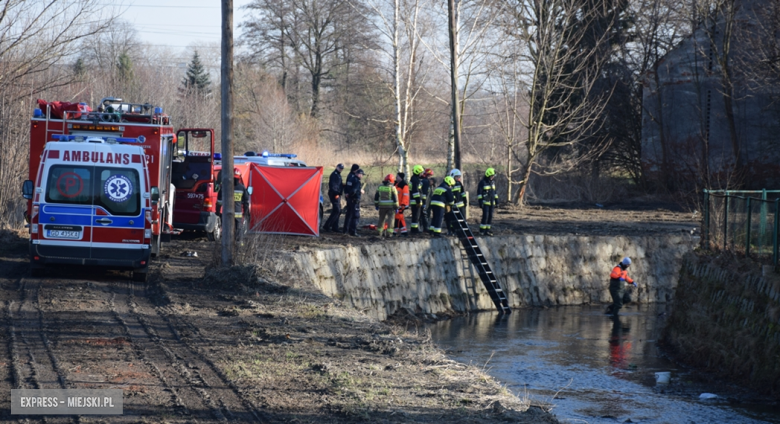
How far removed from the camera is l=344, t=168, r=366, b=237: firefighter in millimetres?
19359

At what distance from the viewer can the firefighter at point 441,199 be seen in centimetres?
1975

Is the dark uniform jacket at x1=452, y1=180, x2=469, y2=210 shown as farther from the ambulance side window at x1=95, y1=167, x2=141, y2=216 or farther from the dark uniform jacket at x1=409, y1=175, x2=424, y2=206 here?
the ambulance side window at x1=95, y1=167, x2=141, y2=216

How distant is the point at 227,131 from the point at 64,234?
10.4 ft

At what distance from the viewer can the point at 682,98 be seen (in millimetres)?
34500

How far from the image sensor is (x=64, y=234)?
41.4 feet

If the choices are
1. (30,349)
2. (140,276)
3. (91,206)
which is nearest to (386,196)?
(140,276)

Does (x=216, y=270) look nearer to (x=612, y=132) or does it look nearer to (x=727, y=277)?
(x=727, y=277)

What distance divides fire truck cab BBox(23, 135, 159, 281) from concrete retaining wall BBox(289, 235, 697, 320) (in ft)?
11.7

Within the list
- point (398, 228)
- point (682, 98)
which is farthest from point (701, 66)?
point (398, 228)

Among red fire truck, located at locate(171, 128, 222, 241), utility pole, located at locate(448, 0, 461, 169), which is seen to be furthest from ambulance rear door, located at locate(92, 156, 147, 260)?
utility pole, located at locate(448, 0, 461, 169)

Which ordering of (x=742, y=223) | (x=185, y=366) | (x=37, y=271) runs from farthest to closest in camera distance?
(x=742, y=223), (x=37, y=271), (x=185, y=366)

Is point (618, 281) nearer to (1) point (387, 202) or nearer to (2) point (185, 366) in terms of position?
(1) point (387, 202)

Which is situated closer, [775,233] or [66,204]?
[66,204]

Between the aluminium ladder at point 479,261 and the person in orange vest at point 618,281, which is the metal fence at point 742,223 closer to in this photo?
the person in orange vest at point 618,281
